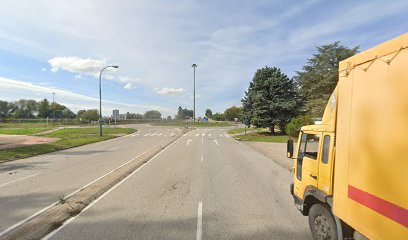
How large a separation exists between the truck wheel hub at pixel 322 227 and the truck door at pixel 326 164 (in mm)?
560

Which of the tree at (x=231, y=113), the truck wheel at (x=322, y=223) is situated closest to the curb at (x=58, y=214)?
the truck wheel at (x=322, y=223)

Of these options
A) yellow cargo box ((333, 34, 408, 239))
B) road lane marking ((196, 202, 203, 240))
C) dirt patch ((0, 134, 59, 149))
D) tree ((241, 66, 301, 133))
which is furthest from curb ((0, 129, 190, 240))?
tree ((241, 66, 301, 133))

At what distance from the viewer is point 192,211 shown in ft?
25.7

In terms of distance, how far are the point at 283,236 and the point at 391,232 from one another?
277 centimetres

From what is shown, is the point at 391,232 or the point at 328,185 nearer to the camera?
the point at 391,232

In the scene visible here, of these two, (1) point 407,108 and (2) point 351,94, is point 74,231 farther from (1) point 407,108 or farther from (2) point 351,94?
(1) point 407,108

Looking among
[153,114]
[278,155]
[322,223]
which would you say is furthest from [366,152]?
[153,114]

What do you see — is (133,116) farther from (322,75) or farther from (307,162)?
(307,162)

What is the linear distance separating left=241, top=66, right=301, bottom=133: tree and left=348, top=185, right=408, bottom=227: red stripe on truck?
38671mm

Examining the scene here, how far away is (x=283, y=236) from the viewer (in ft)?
19.7

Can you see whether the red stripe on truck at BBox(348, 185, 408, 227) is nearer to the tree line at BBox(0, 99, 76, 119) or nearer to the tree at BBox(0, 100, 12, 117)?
the tree line at BBox(0, 99, 76, 119)

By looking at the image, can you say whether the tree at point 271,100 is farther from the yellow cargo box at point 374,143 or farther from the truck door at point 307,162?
the yellow cargo box at point 374,143

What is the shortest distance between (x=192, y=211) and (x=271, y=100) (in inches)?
1468

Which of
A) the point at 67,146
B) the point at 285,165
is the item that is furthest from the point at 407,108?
the point at 67,146
